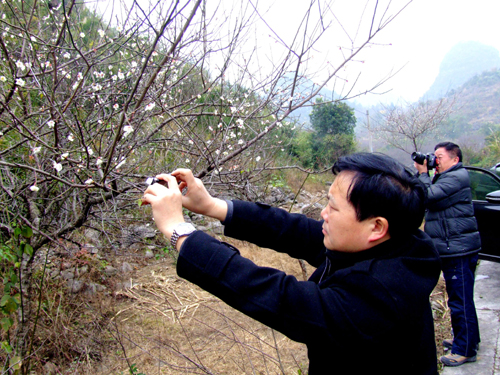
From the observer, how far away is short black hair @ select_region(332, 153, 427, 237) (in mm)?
953

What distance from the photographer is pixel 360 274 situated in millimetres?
907

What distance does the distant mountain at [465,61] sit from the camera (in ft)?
139

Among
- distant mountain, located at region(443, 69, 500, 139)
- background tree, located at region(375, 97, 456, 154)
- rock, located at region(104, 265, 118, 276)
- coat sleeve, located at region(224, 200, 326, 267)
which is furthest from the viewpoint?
distant mountain, located at region(443, 69, 500, 139)

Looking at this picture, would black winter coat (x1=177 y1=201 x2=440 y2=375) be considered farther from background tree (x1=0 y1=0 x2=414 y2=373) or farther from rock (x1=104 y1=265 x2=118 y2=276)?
rock (x1=104 y1=265 x2=118 y2=276)

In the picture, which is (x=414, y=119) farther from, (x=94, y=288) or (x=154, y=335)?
(x=94, y=288)

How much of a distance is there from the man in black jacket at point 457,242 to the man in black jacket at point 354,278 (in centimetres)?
211

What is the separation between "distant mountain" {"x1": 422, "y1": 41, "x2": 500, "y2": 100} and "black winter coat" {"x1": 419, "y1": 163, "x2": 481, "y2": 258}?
1679 inches

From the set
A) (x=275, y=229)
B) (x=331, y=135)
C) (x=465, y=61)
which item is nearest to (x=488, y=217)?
(x=275, y=229)

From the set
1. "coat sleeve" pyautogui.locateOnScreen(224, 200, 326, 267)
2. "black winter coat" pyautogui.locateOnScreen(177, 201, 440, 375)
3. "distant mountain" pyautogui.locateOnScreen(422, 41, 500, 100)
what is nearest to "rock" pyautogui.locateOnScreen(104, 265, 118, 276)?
"coat sleeve" pyautogui.locateOnScreen(224, 200, 326, 267)

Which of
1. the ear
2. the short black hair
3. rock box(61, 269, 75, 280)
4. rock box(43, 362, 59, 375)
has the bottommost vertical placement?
rock box(43, 362, 59, 375)

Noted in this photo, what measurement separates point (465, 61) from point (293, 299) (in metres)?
A: 59.4

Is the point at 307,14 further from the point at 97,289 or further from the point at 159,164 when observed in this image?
the point at 97,289

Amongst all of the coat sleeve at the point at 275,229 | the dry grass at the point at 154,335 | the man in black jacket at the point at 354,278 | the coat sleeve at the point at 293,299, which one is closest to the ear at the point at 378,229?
the man in black jacket at the point at 354,278

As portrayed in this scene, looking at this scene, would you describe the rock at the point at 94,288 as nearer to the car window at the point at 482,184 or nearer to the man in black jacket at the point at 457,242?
the man in black jacket at the point at 457,242
